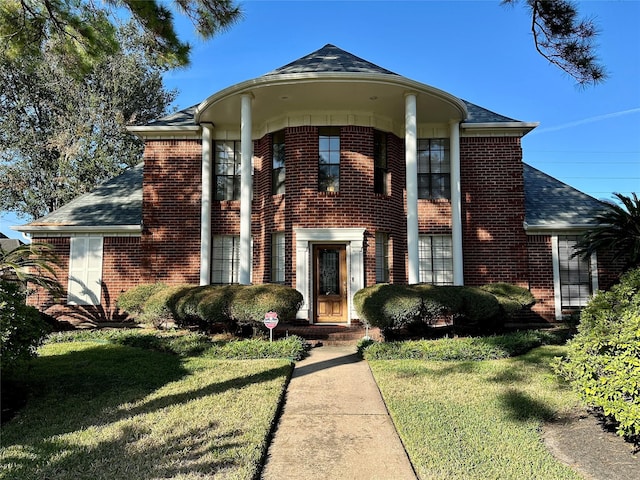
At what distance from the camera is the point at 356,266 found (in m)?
11.2

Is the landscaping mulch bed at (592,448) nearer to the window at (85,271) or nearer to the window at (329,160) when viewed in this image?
the window at (329,160)

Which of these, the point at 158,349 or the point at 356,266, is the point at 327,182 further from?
the point at 158,349

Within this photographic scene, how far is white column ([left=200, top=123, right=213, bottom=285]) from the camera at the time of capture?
12008 mm

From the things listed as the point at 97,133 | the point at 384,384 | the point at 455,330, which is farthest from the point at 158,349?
the point at 97,133

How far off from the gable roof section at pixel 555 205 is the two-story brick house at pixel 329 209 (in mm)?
61

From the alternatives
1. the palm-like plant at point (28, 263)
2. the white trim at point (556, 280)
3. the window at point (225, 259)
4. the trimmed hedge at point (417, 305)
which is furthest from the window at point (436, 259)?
the palm-like plant at point (28, 263)

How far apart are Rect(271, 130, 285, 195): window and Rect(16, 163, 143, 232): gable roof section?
399 centimetres

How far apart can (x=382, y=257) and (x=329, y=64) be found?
516 cm

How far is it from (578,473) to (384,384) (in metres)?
2.87

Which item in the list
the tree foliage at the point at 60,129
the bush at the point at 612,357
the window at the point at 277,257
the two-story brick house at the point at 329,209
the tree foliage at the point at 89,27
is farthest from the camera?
the tree foliage at the point at 60,129

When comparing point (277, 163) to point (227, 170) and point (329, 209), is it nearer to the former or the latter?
point (227, 170)

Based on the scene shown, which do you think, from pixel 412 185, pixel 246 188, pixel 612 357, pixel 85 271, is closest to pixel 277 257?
pixel 246 188

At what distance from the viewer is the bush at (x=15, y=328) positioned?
5.19m

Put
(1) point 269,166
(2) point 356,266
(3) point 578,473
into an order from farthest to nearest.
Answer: (1) point 269,166 < (2) point 356,266 < (3) point 578,473
